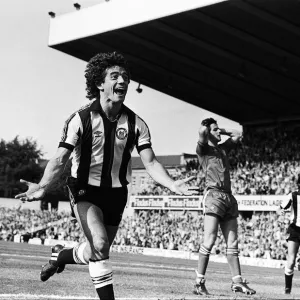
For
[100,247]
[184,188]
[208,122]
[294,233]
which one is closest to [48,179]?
[100,247]

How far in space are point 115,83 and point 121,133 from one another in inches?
18.3

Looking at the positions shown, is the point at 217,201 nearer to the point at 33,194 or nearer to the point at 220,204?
the point at 220,204

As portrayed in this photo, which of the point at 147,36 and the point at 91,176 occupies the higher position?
the point at 147,36

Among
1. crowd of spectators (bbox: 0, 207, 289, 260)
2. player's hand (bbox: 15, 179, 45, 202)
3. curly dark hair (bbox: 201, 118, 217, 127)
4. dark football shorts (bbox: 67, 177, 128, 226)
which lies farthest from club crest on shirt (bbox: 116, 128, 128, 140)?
crowd of spectators (bbox: 0, 207, 289, 260)

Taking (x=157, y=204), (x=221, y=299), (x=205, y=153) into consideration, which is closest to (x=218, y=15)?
(x=157, y=204)

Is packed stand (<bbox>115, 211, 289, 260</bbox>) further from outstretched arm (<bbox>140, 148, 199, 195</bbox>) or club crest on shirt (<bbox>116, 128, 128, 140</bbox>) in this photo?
club crest on shirt (<bbox>116, 128, 128, 140</bbox>)

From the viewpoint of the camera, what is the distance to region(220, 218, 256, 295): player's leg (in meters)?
9.98

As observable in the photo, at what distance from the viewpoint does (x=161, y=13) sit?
33156 millimetres

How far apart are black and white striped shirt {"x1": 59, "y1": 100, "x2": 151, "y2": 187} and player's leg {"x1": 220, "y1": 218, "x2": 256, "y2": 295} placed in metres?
3.89

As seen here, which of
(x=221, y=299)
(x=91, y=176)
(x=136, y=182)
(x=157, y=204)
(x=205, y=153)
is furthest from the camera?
(x=136, y=182)

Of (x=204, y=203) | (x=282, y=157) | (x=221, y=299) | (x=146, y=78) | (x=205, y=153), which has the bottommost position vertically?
(x=221, y=299)

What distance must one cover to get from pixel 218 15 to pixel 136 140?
27.2 meters

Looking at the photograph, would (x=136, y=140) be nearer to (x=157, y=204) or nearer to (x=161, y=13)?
(x=161, y=13)

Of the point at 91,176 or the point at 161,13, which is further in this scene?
the point at 161,13
